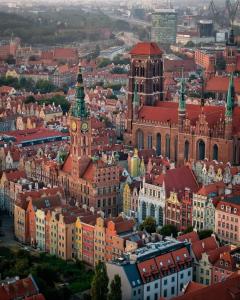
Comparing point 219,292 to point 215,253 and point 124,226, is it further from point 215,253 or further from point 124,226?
point 124,226

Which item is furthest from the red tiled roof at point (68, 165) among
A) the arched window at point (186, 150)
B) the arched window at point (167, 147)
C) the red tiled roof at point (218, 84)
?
the red tiled roof at point (218, 84)

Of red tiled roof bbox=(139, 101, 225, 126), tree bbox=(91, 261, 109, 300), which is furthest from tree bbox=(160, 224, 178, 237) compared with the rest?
red tiled roof bbox=(139, 101, 225, 126)

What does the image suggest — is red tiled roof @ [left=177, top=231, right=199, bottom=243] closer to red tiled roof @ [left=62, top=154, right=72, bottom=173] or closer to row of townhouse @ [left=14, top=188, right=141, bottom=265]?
row of townhouse @ [left=14, top=188, right=141, bottom=265]

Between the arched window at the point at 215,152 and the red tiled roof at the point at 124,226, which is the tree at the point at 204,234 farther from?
the arched window at the point at 215,152

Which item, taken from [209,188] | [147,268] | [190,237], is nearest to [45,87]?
[209,188]

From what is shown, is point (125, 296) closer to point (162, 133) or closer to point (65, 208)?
point (65, 208)

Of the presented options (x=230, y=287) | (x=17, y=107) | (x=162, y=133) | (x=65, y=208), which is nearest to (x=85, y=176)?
(x=65, y=208)
